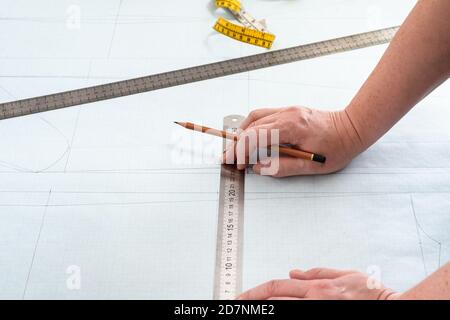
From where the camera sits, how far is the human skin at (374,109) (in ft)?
3.93

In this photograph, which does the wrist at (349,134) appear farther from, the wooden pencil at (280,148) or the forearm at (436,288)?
the forearm at (436,288)

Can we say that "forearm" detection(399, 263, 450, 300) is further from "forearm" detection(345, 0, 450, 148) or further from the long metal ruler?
the long metal ruler

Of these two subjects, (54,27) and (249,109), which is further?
(54,27)

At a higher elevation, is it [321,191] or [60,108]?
[60,108]

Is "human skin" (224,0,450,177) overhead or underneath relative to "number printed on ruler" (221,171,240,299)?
overhead

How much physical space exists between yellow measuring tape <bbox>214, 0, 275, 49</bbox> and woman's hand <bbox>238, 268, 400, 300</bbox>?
926 mm

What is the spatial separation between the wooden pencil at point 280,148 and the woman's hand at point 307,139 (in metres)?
0.02

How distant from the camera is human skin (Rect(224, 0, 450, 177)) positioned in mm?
1198

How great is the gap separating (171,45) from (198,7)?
24 centimetres

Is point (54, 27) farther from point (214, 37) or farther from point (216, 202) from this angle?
point (216, 202)

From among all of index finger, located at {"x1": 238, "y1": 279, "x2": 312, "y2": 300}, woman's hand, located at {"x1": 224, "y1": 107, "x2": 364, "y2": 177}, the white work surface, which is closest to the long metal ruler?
the white work surface

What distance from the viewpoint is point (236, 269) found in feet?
4.00
